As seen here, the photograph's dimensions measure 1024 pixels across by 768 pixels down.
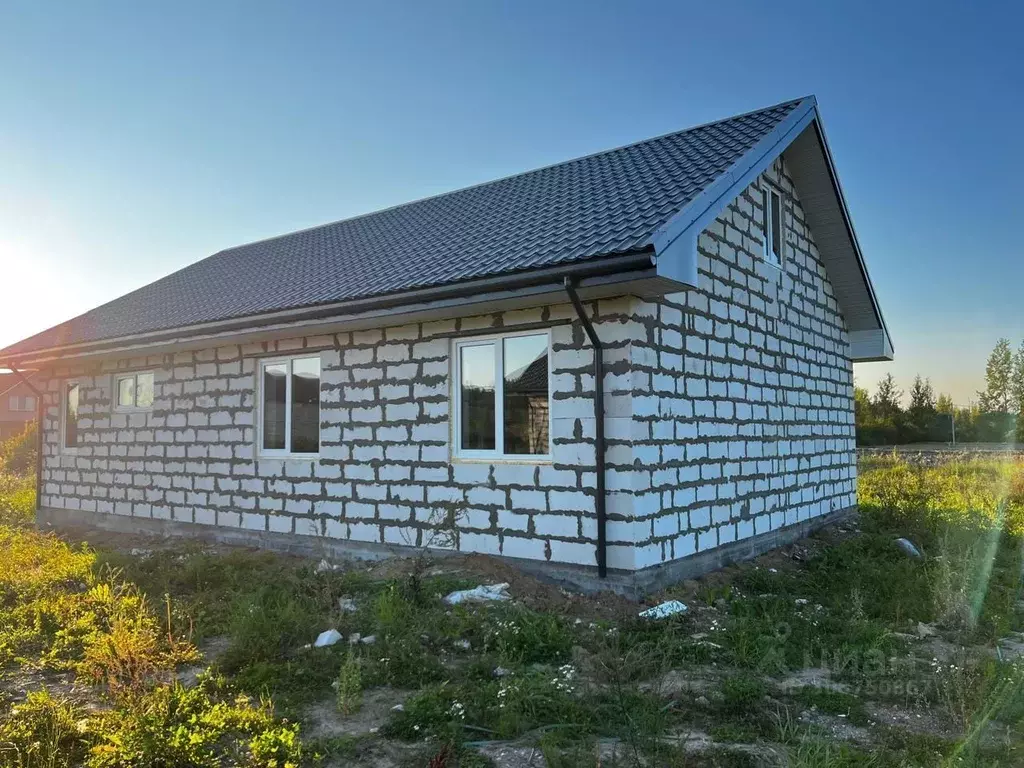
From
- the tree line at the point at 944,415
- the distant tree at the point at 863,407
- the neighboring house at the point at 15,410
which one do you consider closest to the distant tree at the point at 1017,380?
the tree line at the point at 944,415

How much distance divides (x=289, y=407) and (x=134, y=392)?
425cm

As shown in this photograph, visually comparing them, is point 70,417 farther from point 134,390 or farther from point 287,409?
point 287,409

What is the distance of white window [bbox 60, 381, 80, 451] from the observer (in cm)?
1437

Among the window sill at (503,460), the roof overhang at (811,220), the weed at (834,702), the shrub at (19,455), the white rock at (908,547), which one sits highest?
the roof overhang at (811,220)

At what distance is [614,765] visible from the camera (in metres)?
3.60

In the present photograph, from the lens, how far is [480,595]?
7.23 m

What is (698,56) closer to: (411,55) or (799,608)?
(411,55)

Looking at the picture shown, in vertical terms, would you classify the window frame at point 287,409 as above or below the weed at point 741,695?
above

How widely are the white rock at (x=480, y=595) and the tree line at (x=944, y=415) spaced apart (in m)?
39.8

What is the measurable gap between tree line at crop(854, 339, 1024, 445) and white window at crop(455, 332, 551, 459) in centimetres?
3886

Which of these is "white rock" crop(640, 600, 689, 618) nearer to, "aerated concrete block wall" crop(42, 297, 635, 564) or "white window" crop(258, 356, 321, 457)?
"aerated concrete block wall" crop(42, 297, 635, 564)

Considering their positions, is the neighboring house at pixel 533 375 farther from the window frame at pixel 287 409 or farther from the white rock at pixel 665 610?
the white rock at pixel 665 610

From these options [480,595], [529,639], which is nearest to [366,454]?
[480,595]

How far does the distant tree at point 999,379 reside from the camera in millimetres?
56062
